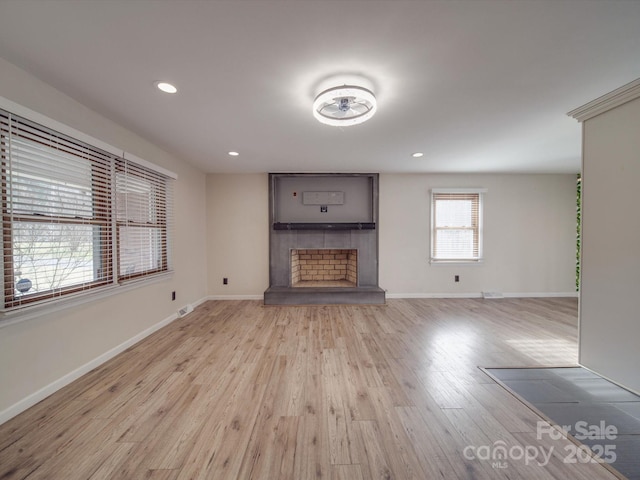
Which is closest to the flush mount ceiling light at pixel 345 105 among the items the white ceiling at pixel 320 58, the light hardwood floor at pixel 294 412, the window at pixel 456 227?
the white ceiling at pixel 320 58

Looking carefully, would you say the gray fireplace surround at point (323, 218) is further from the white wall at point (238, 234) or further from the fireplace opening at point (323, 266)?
the fireplace opening at point (323, 266)

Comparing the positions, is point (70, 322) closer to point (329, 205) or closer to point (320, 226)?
point (320, 226)

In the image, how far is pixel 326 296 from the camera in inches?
158

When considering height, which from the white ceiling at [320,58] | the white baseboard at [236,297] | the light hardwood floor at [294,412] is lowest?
the light hardwood floor at [294,412]

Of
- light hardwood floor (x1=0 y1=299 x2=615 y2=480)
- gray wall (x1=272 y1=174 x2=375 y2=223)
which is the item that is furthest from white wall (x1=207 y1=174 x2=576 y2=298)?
light hardwood floor (x1=0 y1=299 x2=615 y2=480)

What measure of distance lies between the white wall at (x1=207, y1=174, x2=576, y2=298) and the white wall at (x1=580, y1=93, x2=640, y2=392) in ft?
7.73

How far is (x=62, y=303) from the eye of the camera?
5.86 feet

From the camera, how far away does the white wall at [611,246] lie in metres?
1.75

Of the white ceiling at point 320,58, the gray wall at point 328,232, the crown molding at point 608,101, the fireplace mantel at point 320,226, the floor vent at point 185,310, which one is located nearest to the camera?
the white ceiling at point 320,58

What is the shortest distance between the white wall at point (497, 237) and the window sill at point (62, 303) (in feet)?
12.4

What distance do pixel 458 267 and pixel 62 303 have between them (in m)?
5.34

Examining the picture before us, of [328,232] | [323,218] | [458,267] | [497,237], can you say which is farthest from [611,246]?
[323,218]

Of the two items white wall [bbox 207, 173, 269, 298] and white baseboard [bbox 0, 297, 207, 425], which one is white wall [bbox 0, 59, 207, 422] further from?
white wall [bbox 207, 173, 269, 298]

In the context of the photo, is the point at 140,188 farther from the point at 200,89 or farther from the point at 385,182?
the point at 385,182
